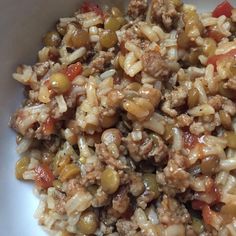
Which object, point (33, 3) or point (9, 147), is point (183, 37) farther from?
point (9, 147)

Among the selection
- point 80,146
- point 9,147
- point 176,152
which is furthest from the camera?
point 9,147

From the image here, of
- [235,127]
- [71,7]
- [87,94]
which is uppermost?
[71,7]

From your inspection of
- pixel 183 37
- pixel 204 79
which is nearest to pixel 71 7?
pixel 183 37

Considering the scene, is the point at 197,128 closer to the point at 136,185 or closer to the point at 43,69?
the point at 136,185

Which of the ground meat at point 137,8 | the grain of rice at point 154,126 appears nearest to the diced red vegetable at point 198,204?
the grain of rice at point 154,126

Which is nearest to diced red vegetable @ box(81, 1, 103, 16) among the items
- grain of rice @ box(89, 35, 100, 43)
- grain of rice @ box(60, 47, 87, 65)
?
grain of rice @ box(89, 35, 100, 43)

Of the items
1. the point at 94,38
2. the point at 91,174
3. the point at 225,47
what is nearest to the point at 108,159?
the point at 91,174

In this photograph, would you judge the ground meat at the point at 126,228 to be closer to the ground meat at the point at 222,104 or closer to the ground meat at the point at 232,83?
the ground meat at the point at 222,104

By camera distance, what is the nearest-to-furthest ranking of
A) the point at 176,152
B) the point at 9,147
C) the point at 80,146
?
the point at 176,152 < the point at 80,146 < the point at 9,147
